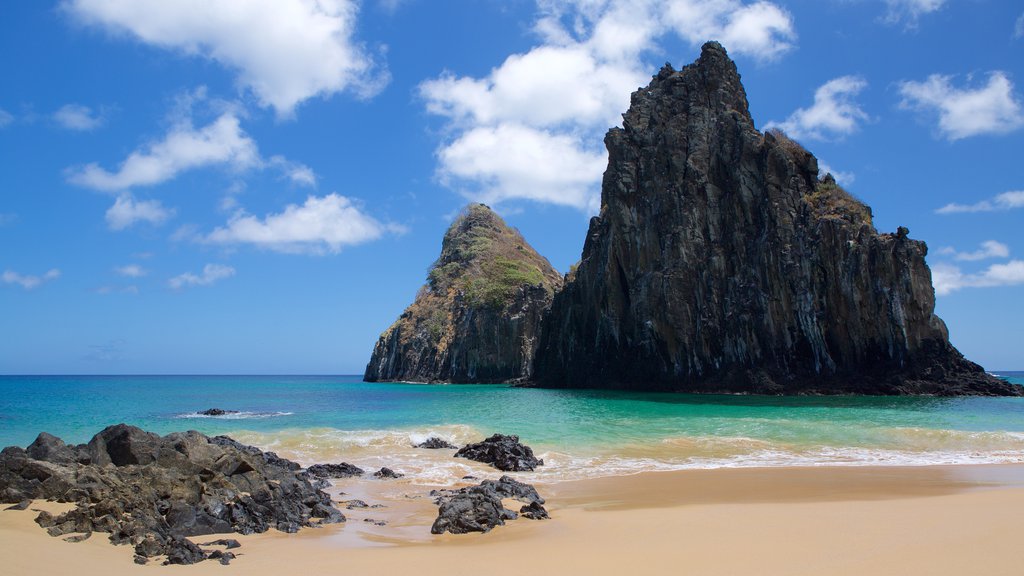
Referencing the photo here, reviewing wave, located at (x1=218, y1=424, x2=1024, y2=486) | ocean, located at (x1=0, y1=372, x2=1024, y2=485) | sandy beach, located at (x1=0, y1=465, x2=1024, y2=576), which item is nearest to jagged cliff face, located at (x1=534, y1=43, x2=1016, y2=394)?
ocean, located at (x1=0, y1=372, x2=1024, y2=485)

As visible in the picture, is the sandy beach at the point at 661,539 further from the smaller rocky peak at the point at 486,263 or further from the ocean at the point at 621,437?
the smaller rocky peak at the point at 486,263

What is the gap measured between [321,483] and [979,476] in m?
14.3

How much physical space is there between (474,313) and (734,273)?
4227 cm

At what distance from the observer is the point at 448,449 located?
770 inches

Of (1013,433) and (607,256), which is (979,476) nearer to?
(1013,433)

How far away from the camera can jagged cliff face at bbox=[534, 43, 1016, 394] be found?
52.8 metres

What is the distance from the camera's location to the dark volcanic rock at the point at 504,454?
1552 centimetres

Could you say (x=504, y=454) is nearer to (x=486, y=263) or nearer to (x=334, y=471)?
(x=334, y=471)

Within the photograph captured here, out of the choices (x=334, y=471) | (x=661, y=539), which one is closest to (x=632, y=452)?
(x=334, y=471)

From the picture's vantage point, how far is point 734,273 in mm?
59656

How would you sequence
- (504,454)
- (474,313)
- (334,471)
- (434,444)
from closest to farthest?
(334,471), (504,454), (434,444), (474,313)

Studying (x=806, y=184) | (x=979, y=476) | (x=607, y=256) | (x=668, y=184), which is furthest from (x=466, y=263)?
(x=979, y=476)

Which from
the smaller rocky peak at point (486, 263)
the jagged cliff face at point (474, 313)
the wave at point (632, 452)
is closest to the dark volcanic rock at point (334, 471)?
the wave at point (632, 452)

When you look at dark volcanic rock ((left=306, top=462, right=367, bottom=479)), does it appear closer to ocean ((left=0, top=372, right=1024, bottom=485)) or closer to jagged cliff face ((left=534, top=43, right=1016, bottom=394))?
ocean ((left=0, top=372, right=1024, bottom=485))
